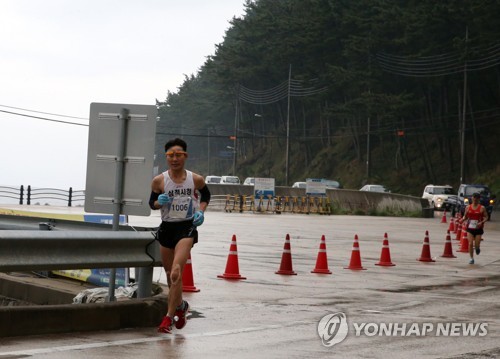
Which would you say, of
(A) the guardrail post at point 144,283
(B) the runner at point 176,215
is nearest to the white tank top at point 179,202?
(B) the runner at point 176,215

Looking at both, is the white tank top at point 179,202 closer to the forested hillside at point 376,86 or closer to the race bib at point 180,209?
the race bib at point 180,209

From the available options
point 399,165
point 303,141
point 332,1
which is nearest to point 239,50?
point 303,141

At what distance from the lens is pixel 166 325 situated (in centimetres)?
1068

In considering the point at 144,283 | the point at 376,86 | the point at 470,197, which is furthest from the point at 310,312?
the point at 376,86

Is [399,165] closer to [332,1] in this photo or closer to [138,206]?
[332,1]

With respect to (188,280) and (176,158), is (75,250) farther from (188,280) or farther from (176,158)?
(188,280)

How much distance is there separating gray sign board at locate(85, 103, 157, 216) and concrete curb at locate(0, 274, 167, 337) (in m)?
1.11

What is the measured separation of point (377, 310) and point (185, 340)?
3.93 m

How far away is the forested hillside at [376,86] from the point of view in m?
85.2

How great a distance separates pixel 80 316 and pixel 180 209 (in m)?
1.45

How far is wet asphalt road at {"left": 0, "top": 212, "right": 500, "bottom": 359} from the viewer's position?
977 centimetres

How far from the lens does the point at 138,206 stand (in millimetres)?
11727

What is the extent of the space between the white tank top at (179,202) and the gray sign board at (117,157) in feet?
2.58

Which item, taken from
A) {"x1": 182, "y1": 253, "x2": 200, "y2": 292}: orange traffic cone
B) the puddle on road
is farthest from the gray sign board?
the puddle on road
